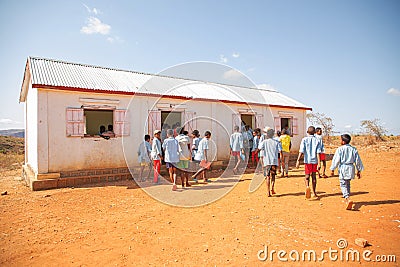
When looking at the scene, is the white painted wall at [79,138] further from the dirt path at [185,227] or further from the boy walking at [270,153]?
the boy walking at [270,153]

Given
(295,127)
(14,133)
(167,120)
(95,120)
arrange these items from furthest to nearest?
(14,133) → (95,120) → (295,127) → (167,120)

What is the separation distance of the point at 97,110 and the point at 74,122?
0.87 metres

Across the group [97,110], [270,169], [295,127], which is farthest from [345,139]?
[295,127]

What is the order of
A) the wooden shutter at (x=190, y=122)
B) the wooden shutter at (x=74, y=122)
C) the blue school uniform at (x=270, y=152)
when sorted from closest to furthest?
the blue school uniform at (x=270, y=152) < the wooden shutter at (x=74, y=122) < the wooden shutter at (x=190, y=122)

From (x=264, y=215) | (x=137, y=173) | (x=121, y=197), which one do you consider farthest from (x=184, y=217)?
(x=137, y=173)

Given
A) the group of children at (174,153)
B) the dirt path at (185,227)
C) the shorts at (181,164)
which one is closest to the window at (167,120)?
the group of children at (174,153)

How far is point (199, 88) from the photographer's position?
1205cm

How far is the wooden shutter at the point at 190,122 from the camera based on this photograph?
1001 centimetres

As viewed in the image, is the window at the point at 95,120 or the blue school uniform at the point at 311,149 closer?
the blue school uniform at the point at 311,149

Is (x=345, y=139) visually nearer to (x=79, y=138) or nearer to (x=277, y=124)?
(x=79, y=138)

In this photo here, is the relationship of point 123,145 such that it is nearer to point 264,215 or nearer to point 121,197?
point 121,197

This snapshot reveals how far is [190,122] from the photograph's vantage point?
1012cm

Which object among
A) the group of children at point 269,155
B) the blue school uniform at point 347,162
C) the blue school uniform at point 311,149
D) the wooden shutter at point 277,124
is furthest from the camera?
the wooden shutter at point 277,124

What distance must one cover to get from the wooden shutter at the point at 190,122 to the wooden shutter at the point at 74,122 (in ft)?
12.5
